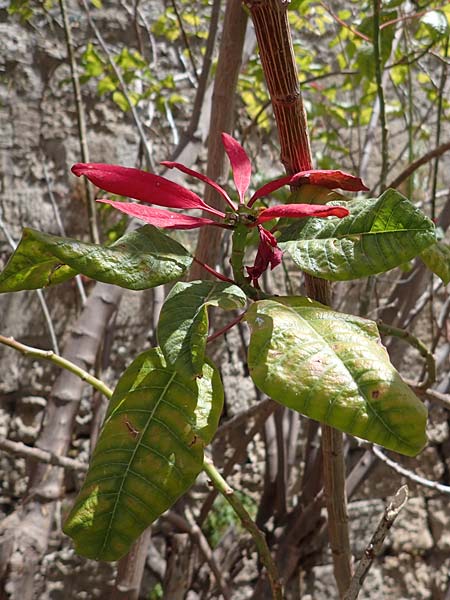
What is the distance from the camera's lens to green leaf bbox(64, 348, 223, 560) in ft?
1.17

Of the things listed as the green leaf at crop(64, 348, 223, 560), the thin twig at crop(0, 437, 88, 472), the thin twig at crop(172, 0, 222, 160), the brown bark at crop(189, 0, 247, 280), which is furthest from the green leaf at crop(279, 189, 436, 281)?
the thin twig at crop(172, 0, 222, 160)

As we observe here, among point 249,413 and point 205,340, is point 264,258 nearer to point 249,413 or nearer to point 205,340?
point 205,340

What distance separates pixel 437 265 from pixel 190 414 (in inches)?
8.3

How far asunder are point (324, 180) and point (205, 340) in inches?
5.9

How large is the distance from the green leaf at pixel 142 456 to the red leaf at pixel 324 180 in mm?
133

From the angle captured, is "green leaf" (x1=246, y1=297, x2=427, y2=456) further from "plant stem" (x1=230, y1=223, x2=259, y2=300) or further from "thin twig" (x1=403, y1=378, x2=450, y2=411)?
"thin twig" (x1=403, y1=378, x2=450, y2=411)

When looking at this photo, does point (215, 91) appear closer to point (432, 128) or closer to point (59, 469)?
point (59, 469)

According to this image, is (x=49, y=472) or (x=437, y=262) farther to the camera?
(x=49, y=472)

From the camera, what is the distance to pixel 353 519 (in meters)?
1.64

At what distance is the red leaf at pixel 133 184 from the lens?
1.22 feet

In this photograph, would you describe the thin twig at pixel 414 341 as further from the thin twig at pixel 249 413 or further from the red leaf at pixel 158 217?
the thin twig at pixel 249 413

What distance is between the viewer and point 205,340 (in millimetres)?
339

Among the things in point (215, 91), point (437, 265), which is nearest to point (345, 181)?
point (437, 265)

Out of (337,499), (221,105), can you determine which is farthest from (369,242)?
(221,105)
